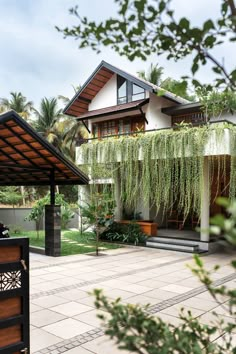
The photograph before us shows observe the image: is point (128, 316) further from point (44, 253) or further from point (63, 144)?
point (63, 144)

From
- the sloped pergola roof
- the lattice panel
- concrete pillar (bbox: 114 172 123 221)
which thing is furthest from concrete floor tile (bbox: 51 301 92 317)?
concrete pillar (bbox: 114 172 123 221)

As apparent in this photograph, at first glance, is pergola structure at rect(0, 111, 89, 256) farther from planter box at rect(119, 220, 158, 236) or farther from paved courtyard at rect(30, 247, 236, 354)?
planter box at rect(119, 220, 158, 236)

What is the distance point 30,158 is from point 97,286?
3.86 meters

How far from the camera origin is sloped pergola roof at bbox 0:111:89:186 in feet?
22.8

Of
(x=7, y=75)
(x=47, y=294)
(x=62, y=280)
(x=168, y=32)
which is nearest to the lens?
(x=168, y=32)

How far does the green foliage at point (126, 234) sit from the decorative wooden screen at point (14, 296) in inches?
329

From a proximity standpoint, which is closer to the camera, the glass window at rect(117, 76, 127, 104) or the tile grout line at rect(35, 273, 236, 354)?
the tile grout line at rect(35, 273, 236, 354)

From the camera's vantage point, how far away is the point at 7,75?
96.3 ft

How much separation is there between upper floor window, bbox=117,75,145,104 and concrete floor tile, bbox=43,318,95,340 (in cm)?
1031

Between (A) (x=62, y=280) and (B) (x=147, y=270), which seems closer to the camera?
(A) (x=62, y=280)

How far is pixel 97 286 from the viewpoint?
246 inches

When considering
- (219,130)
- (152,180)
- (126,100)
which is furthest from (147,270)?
(126,100)

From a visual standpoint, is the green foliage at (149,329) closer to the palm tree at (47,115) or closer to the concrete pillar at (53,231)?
the concrete pillar at (53,231)

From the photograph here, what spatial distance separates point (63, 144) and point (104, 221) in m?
14.0
